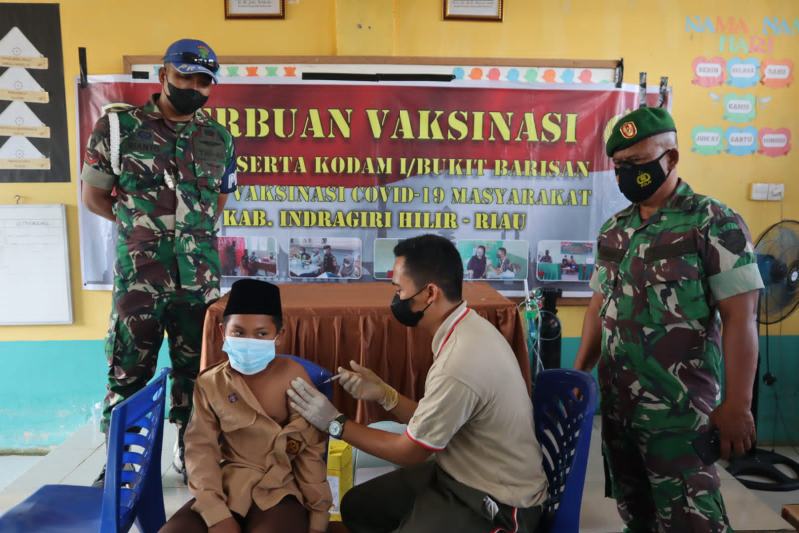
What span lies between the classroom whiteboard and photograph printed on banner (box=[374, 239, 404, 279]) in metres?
1.83

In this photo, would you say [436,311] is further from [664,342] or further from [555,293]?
[555,293]

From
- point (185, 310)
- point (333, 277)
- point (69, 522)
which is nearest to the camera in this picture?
point (69, 522)

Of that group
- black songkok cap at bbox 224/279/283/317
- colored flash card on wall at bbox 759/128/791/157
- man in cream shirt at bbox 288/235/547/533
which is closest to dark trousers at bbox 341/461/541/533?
man in cream shirt at bbox 288/235/547/533

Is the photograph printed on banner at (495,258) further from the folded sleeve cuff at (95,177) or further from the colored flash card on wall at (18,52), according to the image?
the colored flash card on wall at (18,52)

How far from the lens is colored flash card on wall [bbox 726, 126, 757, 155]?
3.20 metres

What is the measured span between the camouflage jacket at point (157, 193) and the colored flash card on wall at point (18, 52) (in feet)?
4.38

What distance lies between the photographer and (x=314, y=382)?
5.81 feet

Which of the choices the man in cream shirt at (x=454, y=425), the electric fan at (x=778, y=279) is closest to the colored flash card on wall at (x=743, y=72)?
the electric fan at (x=778, y=279)

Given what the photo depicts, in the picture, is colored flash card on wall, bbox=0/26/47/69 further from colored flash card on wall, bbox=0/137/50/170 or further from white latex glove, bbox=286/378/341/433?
white latex glove, bbox=286/378/341/433

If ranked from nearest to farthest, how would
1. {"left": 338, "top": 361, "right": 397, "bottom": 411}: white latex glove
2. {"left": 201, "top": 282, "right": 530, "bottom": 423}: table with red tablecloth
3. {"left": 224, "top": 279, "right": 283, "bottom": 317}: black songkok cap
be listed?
1. {"left": 224, "top": 279, "right": 283, "bottom": 317}: black songkok cap
2. {"left": 338, "top": 361, "right": 397, "bottom": 411}: white latex glove
3. {"left": 201, "top": 282, "right": 530, "bottom": 423}: table with red tablecloth

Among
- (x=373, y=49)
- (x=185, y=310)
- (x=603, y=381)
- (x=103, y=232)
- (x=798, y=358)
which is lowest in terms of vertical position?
(x=798, y=358)

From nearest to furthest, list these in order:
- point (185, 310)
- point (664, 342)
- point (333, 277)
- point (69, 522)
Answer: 1. point (69, 522)
2. point (664, 342)
3. point (185, 310)
4. point (333, 277)

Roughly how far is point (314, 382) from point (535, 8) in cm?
254

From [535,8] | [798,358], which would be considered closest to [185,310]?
[535,8]
